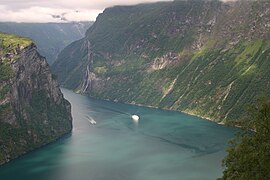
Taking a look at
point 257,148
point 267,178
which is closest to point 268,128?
point 257,148

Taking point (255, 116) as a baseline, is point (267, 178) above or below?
below

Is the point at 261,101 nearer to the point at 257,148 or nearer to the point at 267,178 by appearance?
the point at 257,148

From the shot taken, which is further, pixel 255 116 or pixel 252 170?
pixel 255 116

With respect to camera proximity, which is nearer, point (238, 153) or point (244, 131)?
point (238, 153)

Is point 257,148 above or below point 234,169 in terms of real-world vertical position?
above

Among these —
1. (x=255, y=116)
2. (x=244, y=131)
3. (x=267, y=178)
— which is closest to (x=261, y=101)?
(x=255, y=116)

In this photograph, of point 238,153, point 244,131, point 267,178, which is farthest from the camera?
point 244,131

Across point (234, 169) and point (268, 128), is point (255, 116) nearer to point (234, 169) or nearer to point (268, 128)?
point (268, 128)

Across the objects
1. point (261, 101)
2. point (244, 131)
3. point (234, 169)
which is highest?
point (261, 101)

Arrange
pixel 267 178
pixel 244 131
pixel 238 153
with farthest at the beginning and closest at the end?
pixel 244 131 < pixel 238 153 < pixel 267 178
